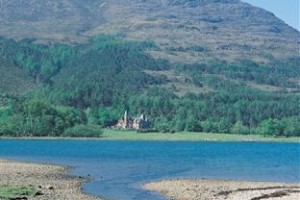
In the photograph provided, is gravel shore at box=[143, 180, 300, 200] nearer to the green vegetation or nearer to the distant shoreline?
the distant shoreline

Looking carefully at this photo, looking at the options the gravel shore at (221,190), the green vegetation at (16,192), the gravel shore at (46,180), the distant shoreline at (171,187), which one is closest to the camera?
the green vegetation at (16,192)

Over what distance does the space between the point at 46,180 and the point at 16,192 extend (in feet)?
62.0

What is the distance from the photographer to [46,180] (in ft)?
251

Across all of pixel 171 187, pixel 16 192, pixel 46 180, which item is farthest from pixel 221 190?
pixel 16 192

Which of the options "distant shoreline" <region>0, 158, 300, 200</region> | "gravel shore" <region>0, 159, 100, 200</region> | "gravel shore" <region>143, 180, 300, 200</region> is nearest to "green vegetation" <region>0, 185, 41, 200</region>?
"distant shoreline" <region>0, 158, 300, 200</region>

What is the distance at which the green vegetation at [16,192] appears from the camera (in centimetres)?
5439

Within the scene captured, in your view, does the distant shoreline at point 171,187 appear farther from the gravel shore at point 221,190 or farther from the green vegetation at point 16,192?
the green vegetation at point 16,192

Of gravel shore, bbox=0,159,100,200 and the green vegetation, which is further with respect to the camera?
gravel shore, bbox=0,159,100,200

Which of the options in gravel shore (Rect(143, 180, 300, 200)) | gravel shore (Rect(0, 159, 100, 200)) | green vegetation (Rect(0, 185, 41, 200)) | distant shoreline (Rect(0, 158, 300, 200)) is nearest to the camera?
green vegetation (Rect(0, 185, 41, 200))

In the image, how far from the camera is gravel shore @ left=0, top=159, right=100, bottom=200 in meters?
60.5

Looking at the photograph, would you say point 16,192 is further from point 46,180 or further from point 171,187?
point 171,187

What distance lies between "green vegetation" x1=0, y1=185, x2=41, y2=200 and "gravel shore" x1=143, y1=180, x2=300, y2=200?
1249 centimetres

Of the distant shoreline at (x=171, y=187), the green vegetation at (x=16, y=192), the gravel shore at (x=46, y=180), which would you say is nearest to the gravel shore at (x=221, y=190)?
the distant shoreline at (x=171, y=187)

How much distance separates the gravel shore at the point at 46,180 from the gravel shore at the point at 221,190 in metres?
8.42
